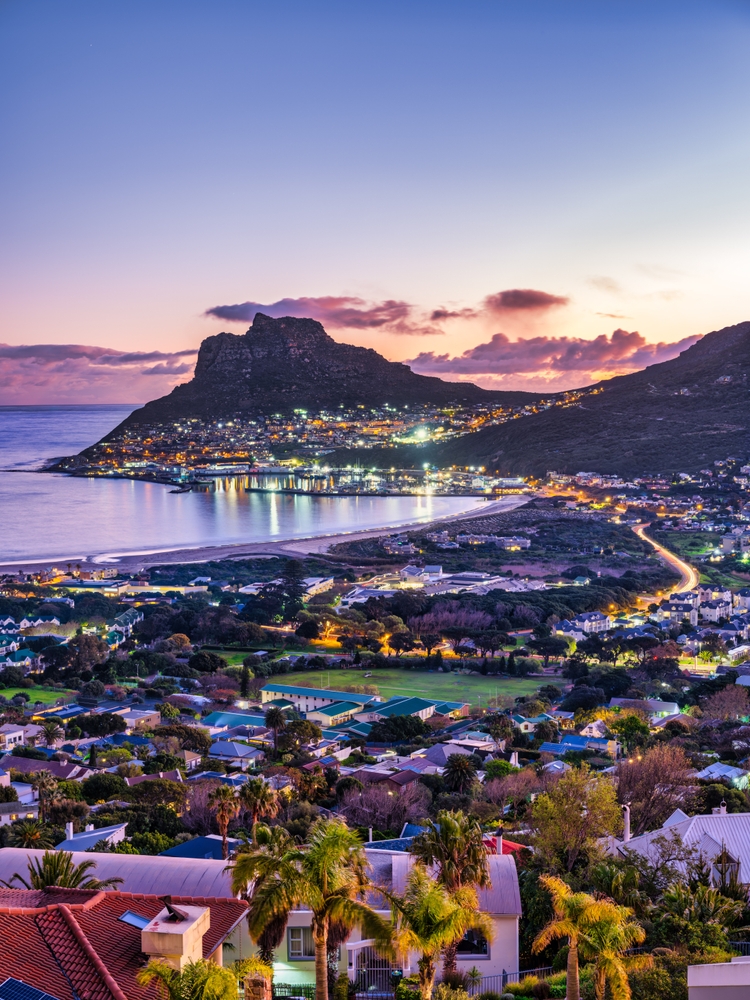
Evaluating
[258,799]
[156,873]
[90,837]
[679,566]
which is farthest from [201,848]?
[679,566]

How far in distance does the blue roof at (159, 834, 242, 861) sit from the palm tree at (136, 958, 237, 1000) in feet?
14.5

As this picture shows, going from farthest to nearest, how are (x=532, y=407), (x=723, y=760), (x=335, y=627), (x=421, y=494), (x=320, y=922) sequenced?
(x=532, y=407) < (x=421, y=494) < (x=335, y=627) < (x=723, y=760) < (x=320, y=922)

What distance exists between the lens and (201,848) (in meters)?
8.74

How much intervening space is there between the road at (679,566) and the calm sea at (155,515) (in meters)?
14.3

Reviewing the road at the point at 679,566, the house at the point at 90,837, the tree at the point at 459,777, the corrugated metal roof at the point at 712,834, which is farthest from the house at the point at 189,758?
the road at the point at 679,566

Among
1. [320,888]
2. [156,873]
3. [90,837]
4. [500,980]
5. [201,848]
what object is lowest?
[90,837]

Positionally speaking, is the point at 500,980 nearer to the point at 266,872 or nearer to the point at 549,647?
the point at 266,872

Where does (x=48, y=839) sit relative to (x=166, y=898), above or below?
below

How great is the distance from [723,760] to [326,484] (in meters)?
65.1

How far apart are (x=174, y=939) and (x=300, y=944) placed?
179 cm

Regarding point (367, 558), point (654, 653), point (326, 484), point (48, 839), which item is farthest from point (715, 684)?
point (326, 484)

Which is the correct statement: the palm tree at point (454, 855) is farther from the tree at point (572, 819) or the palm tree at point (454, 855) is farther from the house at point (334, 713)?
the house at point (334, 713)

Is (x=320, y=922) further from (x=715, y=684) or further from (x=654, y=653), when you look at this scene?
(x=654, y=653)

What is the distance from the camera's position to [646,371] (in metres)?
92.4
